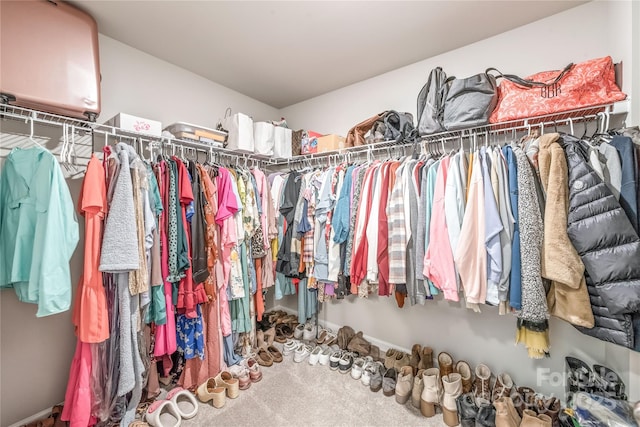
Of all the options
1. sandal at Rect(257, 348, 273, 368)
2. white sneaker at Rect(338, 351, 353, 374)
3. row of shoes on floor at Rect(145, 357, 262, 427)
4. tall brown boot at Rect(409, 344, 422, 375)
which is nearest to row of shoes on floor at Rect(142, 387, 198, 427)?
row of shoes on floor at Rect(145, 357, 262, 427)

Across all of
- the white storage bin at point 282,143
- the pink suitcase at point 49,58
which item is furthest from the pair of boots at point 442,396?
the pink suitcase at point 49,58

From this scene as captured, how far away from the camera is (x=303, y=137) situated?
255 cm

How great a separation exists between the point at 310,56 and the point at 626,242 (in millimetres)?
2157

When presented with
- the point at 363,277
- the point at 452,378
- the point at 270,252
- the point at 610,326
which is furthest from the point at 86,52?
the point at 452,378

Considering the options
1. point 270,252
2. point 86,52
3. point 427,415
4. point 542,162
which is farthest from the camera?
point 270,252

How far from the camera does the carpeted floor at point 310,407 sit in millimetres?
1595

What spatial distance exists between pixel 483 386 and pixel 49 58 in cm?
313

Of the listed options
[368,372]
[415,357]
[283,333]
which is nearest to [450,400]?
[415,357]

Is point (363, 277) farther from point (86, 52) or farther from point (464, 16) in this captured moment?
point (86, 52)

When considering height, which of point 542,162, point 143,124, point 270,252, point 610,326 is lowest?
point 610,326

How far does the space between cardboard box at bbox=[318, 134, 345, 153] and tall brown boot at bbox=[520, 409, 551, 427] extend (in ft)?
6.88

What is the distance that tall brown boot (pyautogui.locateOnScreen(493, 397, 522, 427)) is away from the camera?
1.42m

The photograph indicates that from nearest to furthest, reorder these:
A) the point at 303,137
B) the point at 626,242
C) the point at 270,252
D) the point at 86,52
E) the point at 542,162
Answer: the point at 626,242, the point at 542,162, the point at 86,52, the point at 270,252, the point at 303,137

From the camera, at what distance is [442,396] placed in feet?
5.49
